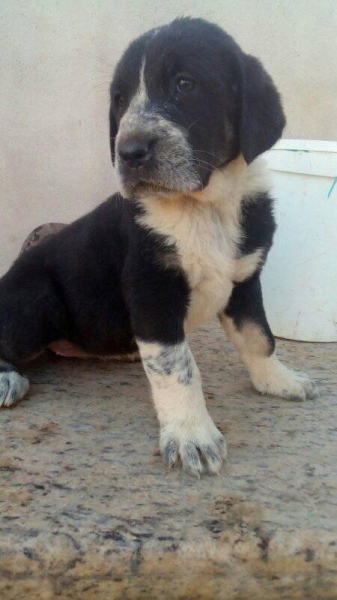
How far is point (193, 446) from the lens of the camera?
2.25 m

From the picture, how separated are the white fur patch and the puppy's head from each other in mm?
111

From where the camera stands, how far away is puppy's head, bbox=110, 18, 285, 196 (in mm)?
2289

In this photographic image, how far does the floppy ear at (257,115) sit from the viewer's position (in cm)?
238

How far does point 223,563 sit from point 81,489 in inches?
22.1

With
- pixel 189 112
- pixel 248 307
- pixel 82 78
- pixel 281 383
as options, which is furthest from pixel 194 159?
pixel 82 78

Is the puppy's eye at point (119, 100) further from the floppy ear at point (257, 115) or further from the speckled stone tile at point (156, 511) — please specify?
the speckled stone tile at point (156, 511)

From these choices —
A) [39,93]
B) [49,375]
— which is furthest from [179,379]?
[39,93]

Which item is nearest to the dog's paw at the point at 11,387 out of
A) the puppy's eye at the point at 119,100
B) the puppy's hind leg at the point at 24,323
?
the puppy's hind leg at the point at 24,323

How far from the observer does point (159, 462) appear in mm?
2303

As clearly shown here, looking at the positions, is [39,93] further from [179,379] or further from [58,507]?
[58,507]

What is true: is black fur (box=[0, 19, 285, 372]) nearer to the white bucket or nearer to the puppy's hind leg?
the puppy's hind leg

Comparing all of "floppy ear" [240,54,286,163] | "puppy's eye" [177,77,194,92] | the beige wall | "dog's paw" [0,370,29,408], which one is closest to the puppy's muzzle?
"puppy's eye" [177,77,194,92]

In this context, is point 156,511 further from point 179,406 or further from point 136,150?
point 136,150

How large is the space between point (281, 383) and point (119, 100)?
1.54m
